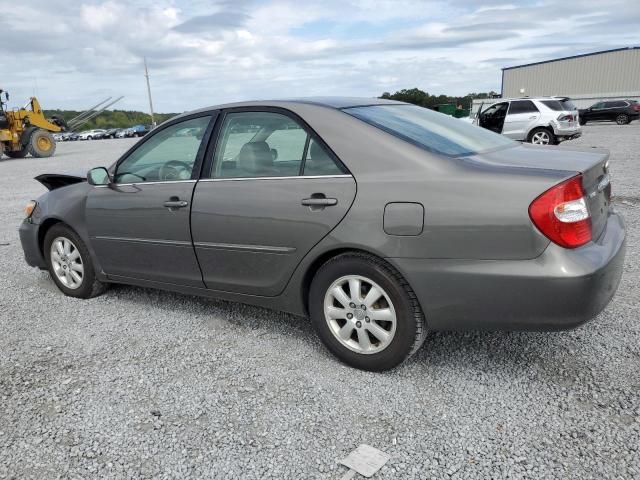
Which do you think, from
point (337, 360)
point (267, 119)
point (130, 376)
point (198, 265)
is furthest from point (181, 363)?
point (267, 119)

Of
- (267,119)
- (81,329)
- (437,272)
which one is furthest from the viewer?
(81,329)

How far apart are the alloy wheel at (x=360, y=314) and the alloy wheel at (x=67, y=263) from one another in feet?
7.94

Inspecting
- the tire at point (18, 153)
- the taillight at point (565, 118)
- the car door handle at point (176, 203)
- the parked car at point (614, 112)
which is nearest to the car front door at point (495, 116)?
the taillight at point (565, 118)

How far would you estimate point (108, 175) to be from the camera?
13.6 ft

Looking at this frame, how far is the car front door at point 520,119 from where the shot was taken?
629 inches

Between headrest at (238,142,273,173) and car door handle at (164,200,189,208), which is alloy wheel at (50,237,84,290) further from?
headrest at (238,142,273,173)

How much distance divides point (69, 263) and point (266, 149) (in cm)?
220

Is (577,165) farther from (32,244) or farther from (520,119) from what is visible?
(520,119)

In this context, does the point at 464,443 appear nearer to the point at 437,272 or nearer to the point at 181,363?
the point at 437,272

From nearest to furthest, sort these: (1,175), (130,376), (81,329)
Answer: (130,376) < (81,329) < (1,175)

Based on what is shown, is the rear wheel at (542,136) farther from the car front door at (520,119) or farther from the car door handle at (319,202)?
the car door handle at (319,202)

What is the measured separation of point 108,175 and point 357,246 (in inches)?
88.3

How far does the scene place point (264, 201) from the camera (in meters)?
3.24

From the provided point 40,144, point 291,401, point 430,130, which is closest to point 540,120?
point 430,130
